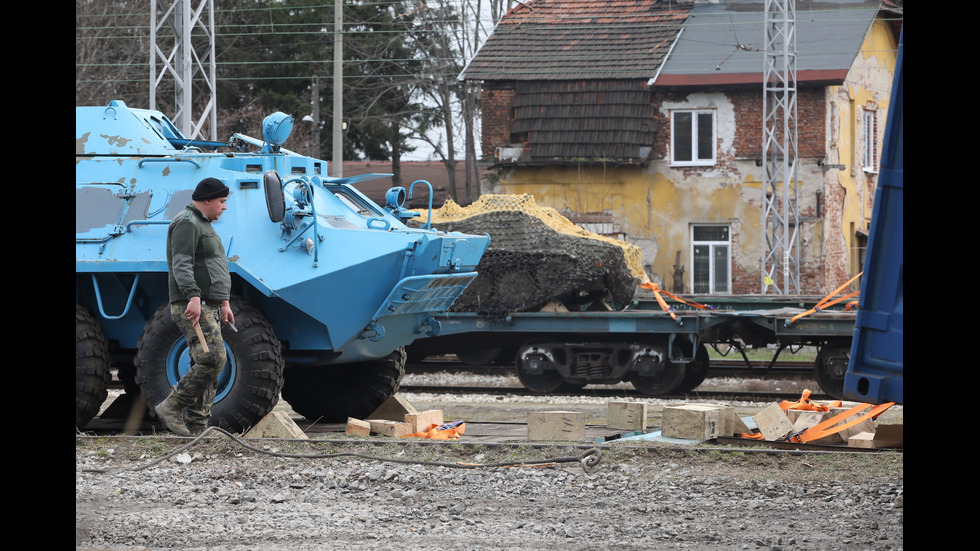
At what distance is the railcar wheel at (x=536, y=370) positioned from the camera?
52.3 feet

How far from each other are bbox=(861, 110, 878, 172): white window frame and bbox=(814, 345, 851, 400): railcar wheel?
15.2 metres

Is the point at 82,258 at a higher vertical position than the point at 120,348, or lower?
higher

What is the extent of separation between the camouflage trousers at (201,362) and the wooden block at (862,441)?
449 cm

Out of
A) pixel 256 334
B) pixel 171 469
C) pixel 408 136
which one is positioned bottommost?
pixel 171 469

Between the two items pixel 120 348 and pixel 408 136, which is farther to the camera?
pixel 408 136

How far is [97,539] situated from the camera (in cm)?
641

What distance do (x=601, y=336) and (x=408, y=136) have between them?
25.3m

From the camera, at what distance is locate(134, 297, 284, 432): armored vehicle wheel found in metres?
9.91

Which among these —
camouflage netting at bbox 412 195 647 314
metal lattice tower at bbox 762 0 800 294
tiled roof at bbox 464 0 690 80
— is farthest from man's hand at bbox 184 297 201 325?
tiled roof at bbox 464 0 690 80

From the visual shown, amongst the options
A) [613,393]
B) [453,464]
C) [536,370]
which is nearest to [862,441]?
[453,464]

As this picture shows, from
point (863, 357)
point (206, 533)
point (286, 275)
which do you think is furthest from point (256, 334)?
point (863, 357)

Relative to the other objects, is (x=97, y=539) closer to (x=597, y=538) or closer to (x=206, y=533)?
(x=206, y=533)
